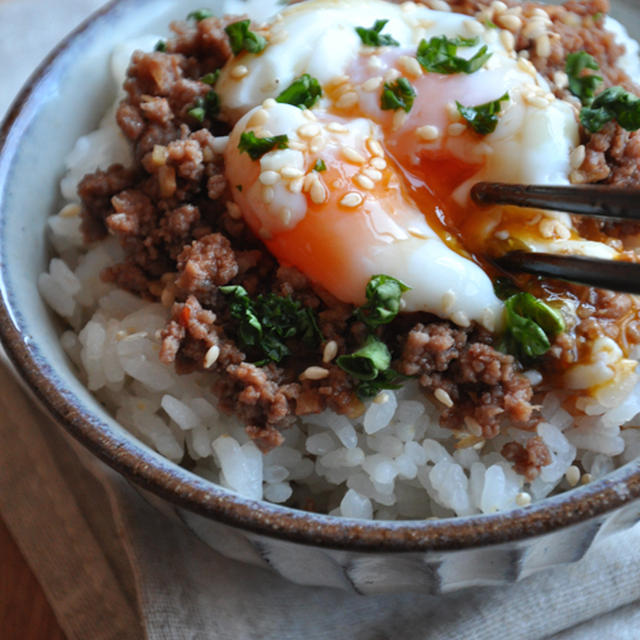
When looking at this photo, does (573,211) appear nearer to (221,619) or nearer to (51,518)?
(221,619)

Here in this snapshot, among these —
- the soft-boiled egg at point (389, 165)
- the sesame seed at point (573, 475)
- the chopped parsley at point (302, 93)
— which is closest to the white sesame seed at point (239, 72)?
the soft-boiled egg at point (389, 165)

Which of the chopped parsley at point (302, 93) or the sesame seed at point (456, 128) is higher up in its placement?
the chopped parsley at point (302, 93)

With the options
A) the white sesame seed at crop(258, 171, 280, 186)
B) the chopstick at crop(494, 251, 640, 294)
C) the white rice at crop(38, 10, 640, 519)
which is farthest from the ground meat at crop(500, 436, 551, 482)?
the white sesame seed at crop(258, 171, 280, 186)

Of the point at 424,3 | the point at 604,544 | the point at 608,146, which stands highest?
the point at 424,3

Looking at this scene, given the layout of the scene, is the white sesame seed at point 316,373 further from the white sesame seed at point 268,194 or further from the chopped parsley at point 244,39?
the chopped parsley at point 244,39

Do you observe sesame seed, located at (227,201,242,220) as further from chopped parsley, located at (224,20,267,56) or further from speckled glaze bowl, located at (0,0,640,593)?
speckled glaze bowl, located at (0,0,640,593)

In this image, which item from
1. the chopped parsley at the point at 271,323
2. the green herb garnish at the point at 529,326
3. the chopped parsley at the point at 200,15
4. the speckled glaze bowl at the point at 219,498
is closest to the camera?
the speckled glaze bowl at the point at 219,498

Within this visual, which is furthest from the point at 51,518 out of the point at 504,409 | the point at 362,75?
the point at 362,75
